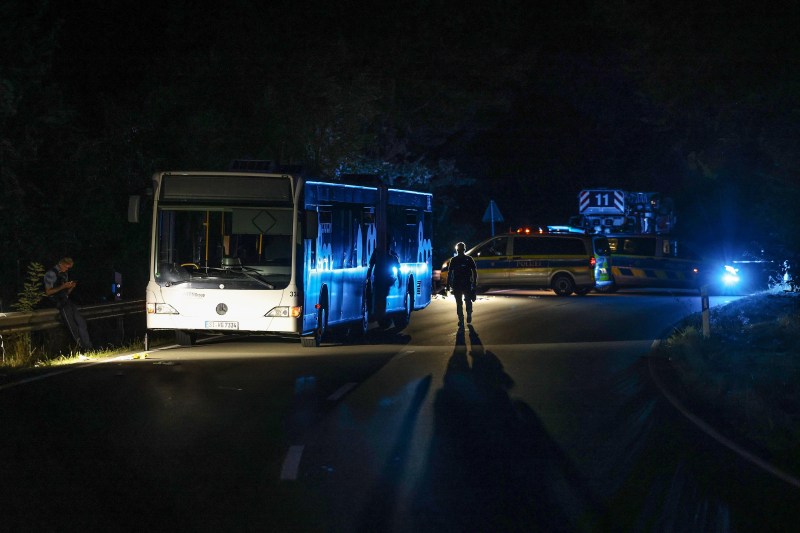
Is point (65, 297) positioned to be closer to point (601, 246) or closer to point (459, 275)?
point (459, 275)

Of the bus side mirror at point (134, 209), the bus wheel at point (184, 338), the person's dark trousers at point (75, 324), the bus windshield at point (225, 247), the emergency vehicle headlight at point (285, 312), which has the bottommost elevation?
the bus wheel at point (184, 338)

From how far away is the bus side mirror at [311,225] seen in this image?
21031 mm

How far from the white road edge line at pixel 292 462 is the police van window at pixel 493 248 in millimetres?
30242

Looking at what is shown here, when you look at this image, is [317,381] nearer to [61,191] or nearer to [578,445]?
[578,445]

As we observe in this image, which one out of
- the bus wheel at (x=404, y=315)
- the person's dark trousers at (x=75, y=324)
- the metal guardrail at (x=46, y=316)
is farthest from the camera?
the bus wheel at (x=404, y=315)

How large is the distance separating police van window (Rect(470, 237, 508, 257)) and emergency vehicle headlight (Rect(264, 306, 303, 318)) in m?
21.0

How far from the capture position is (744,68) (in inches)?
1006

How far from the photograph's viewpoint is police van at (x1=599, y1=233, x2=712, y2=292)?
4241 cm

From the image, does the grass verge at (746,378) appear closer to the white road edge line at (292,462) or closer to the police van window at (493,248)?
the white road edge line at (292,462)

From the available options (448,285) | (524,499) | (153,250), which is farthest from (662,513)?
(448,285)

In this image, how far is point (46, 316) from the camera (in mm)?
21406

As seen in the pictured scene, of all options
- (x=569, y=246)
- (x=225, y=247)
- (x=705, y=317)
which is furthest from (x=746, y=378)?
(x=569, y=246)

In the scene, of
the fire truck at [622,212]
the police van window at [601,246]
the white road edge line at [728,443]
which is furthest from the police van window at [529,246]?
the white road edge line at [728,443]

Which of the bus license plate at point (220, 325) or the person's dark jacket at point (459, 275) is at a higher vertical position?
the person's dark jacket at point (459, 275)
